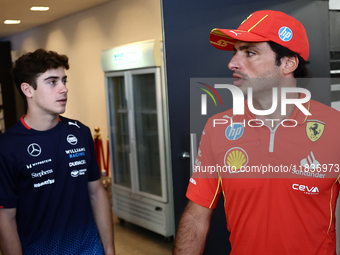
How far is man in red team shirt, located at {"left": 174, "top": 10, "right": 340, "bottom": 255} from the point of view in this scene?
1159 mm

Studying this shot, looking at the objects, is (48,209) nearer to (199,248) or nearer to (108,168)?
(199,248)

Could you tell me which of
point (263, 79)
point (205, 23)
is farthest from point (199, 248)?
point (205, 23)

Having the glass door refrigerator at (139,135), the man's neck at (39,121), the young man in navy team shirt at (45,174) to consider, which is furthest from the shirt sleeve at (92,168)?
the glass door refrigerator at (139,135)

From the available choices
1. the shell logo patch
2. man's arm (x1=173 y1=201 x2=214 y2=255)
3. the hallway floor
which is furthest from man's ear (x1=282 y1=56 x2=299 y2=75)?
the hallway floor

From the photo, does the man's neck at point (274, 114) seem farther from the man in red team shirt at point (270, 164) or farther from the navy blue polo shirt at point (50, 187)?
the navy blue polo shirt at point (50, 187)

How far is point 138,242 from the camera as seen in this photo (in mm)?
3717

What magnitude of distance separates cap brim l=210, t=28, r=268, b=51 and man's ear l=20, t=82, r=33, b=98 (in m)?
0.89

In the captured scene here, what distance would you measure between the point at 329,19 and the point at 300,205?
1.93 metres

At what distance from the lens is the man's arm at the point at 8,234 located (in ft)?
5.13

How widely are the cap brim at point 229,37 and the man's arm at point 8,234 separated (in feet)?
3.68

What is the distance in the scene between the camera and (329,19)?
8.60 ft

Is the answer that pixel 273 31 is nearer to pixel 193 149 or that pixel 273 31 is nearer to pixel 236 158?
pixel 236 158

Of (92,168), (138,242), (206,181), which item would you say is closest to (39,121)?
(92,168)

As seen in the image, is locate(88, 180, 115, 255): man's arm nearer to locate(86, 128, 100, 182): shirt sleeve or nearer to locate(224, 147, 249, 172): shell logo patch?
locate(86, 128, 100, 182): shirt sleeve
